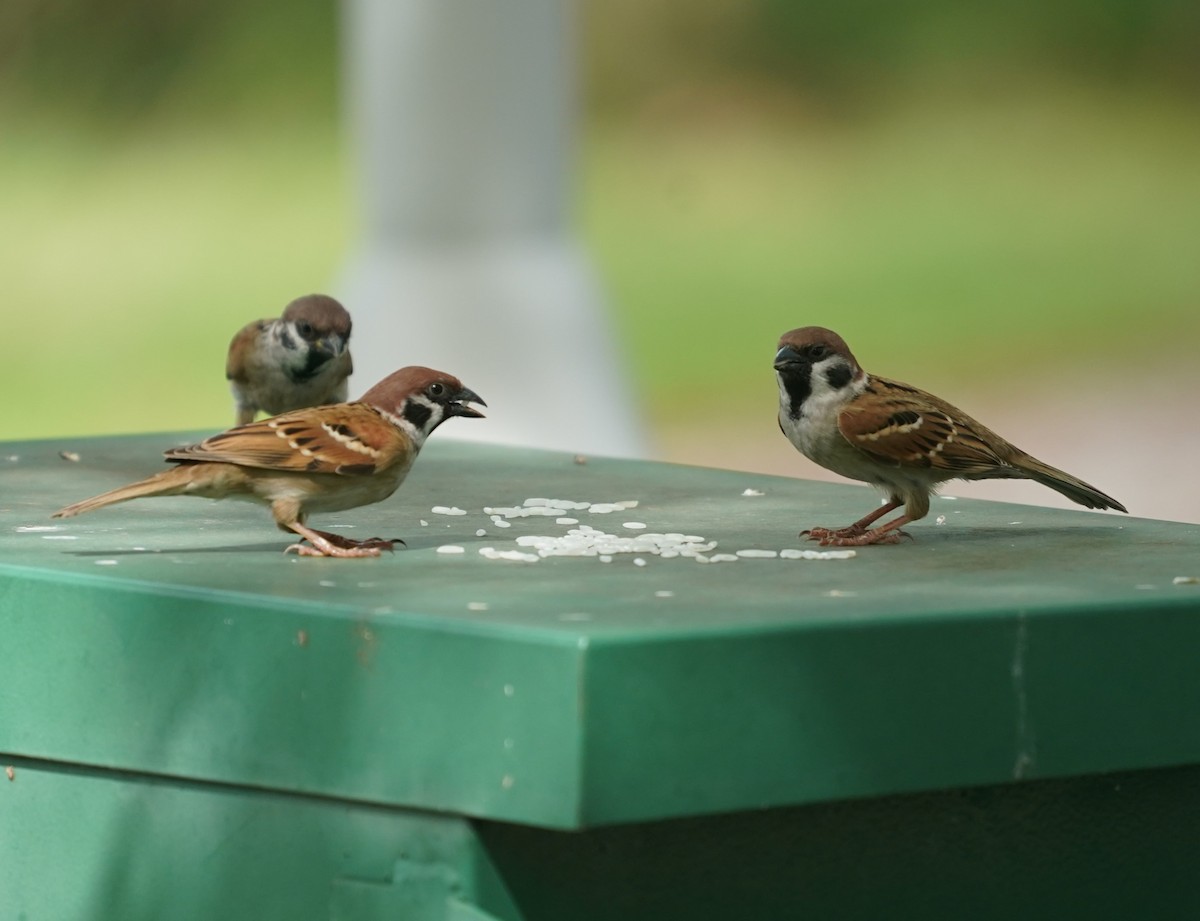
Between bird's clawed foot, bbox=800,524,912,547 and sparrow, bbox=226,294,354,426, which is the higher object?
sparrow, bbox=226,294,354,426

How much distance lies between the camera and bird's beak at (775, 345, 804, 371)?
4512mm

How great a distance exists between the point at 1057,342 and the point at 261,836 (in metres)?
16.3

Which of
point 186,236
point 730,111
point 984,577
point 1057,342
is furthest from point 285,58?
point 984,577

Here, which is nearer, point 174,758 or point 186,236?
point 174,758

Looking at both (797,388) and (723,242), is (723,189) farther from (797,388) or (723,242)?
(797,388)

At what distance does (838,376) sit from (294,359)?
1775mm

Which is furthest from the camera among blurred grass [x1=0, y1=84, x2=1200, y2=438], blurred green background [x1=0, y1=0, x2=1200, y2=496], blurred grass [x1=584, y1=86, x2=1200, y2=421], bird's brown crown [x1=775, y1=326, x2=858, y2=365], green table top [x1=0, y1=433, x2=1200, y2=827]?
blurred grass [x1=584, y1=86, x2=1200, y2=421]

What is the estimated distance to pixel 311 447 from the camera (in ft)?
13.8

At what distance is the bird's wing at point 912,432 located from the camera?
4.47m

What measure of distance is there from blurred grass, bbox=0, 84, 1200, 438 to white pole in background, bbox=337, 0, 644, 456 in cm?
847

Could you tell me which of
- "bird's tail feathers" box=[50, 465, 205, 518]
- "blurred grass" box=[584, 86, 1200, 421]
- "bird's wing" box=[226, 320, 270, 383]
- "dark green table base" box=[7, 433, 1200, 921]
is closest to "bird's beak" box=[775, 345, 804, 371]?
"dark green table base" box=[7, 433, 1200, 921]

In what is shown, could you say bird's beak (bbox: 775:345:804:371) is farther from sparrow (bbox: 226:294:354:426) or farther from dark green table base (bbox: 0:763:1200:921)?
sparrow (bbox: 226:294:354:426)

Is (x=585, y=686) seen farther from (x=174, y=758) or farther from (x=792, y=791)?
(x=174, y=758)

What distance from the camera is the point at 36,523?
15.0 feet
